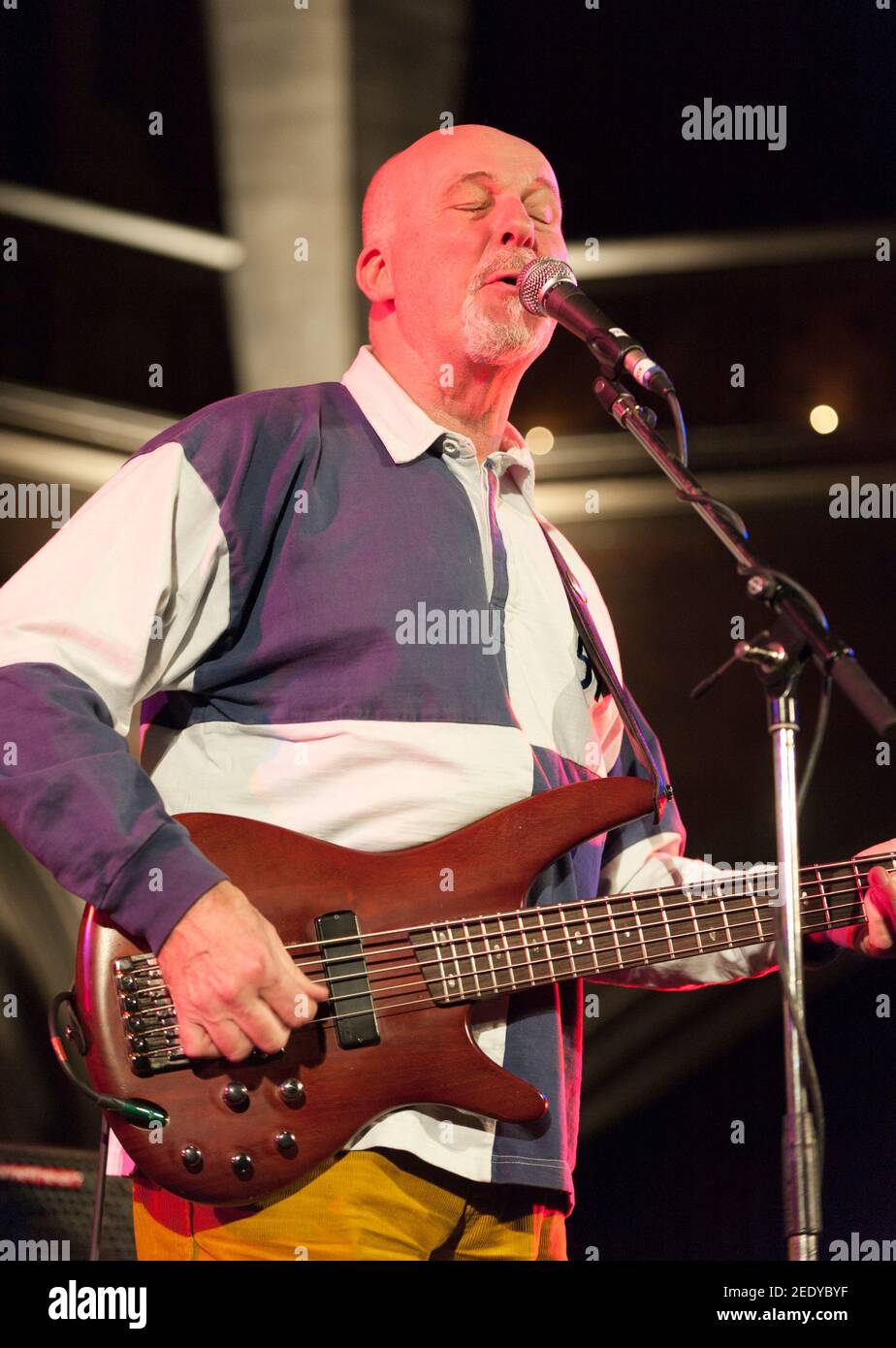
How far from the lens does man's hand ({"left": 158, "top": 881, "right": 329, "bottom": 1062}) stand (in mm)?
1654

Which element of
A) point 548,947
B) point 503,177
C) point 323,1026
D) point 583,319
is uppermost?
point 503,177

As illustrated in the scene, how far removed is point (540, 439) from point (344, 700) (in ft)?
4.14

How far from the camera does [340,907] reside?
1846 mm

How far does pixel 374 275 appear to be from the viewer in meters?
2.59

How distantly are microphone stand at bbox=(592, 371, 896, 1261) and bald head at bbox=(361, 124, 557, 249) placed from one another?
1.07 metres

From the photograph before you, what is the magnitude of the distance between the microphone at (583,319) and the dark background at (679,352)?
800mm

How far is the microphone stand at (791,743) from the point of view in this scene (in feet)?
4.63

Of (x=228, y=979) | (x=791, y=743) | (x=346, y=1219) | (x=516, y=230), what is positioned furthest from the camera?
(x=516, y=230)

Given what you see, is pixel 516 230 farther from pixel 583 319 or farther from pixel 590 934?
pixel 590 934
